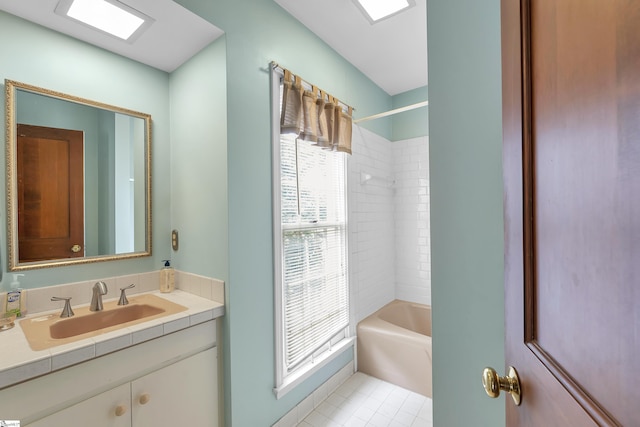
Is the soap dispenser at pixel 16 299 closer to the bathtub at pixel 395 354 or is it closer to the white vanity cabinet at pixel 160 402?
the white vanity cabinet at pixel 160 402

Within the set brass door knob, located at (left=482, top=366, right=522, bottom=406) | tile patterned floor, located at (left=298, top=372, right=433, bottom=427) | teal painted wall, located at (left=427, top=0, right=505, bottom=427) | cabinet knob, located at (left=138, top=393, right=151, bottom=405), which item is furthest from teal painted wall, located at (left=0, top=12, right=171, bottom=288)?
brass door knob, located at (left=482, top=366, right=522, bottom=406)

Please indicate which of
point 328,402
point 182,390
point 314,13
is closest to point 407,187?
point 314,13

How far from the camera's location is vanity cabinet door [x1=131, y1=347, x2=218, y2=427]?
121cm

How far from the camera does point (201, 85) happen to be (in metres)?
1.66

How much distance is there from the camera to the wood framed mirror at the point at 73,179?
4.43ft

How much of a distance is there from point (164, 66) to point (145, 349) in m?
1.69

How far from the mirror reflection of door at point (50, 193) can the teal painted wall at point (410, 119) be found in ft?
9.27

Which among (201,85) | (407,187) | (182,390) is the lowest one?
(182,390)

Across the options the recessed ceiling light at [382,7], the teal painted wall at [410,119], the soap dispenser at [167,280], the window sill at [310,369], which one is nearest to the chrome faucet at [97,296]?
the soap dispenser at [167,280]

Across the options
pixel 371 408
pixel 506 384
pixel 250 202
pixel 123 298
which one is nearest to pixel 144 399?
pixel 123 298

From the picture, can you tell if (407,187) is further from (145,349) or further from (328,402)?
(145,349)

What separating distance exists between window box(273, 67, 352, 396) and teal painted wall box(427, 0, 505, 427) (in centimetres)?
→ 102

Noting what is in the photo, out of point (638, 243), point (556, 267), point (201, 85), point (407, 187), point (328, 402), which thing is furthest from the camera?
point (407, 187)

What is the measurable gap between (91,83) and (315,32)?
150 cm
